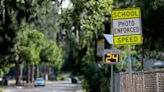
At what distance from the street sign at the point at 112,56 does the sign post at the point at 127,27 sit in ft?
27.8

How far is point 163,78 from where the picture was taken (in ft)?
49.9

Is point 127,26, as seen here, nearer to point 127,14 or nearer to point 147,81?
point 127,14

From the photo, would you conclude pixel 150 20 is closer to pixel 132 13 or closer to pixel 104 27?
pixel 104 27

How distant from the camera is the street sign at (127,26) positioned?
1146 cm

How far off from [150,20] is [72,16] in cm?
604

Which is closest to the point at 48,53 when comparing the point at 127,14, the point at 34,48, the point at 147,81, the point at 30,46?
the point at 34,48

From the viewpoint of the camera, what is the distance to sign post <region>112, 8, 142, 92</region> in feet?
37.6

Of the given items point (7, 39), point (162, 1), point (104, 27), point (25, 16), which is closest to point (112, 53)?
point (162, 1)

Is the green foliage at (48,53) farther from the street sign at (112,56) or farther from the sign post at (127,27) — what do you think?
the sign post at (127,27)

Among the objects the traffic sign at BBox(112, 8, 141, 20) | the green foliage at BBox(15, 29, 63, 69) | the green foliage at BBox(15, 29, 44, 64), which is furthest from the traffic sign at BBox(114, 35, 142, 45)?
the green foliage at BBox(15, 29, 44, 64)

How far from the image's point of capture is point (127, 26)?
38.2 ft

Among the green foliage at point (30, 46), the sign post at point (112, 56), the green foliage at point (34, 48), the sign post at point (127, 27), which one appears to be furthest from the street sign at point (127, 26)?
the green foliage at point (30, 46)

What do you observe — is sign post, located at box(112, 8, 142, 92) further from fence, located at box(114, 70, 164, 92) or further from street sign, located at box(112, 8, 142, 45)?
fence, located at box(114, 70, 164, 92)

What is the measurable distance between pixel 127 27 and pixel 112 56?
8.95 m
